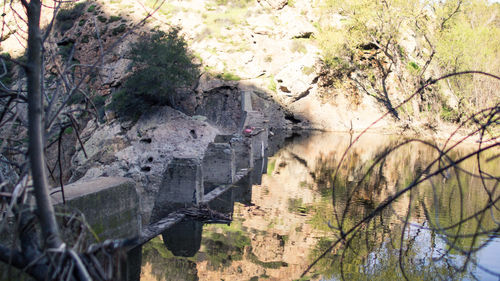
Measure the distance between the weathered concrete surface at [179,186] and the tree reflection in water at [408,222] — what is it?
10.8 feet

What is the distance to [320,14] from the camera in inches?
1923

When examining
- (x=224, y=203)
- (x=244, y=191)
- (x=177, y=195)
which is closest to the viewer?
(x=177, y=195)

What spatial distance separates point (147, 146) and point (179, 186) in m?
10.8

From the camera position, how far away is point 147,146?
848 inches

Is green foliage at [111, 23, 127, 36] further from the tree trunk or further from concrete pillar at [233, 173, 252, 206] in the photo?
the tree trunk

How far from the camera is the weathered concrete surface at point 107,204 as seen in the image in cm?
633

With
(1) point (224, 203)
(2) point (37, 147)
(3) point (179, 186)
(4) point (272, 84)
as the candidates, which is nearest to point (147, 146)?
(1) point (224, 203)

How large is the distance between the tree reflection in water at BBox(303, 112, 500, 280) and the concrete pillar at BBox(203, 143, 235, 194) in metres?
3.13

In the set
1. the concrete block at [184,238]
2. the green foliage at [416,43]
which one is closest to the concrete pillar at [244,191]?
the concrete block at [184,238]

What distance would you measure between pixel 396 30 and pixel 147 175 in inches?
1278

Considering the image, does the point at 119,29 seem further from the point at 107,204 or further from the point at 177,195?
the point at 107,204

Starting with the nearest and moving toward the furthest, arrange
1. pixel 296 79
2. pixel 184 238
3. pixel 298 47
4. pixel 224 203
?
1. pixel 184 238
2. pixel 224 203
3. pixel 296 79
4. pixel 298 47

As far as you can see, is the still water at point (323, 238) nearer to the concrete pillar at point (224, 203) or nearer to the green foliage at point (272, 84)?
the concrete pillar at point (224, 203)

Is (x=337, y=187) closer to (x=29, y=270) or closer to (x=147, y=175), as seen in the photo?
(x=147, y=175)
